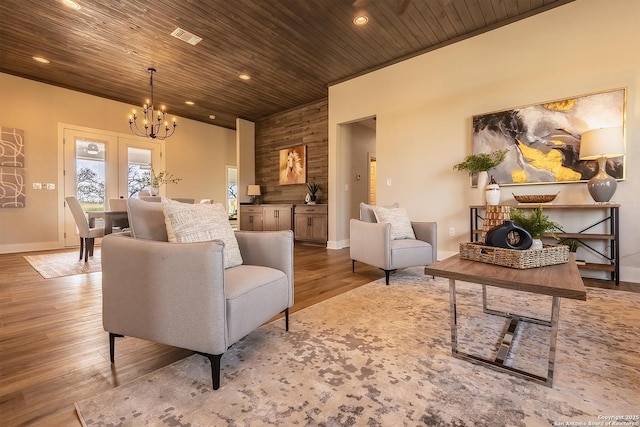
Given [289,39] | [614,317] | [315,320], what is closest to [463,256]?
[315,320]

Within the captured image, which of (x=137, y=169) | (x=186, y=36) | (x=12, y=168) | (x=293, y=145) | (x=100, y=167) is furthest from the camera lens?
(x=293, y=145)

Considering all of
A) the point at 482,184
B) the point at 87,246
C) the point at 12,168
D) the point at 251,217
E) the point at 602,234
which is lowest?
the point at 87,246

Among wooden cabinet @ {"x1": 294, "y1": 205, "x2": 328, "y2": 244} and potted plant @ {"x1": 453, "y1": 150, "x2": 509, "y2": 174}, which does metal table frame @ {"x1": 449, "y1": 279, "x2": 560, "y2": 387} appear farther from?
wooden cabinet @ {"x1": 294, "y1": 205, "x2": 328, "y2": 244}

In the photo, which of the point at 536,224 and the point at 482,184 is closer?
the point at 536,224

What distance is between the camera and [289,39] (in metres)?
3.65

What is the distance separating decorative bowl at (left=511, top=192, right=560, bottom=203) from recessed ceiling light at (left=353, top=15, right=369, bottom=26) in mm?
2675

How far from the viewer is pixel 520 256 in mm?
1421

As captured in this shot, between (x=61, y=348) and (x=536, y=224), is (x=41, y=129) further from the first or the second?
(x=536, y=224)

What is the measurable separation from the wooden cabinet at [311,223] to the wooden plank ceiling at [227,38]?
7.57 feet

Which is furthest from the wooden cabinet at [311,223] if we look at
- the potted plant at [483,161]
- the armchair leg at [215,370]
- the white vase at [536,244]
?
the armchair leg at [215,370]

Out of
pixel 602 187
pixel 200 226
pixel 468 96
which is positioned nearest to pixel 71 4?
pixel 200 226

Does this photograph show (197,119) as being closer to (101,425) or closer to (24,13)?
(24,13)

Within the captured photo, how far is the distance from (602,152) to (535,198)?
660 mm

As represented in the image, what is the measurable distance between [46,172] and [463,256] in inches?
262
